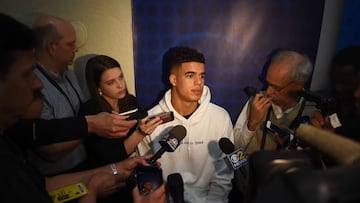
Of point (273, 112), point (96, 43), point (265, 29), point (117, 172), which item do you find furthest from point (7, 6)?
point (273, 112)

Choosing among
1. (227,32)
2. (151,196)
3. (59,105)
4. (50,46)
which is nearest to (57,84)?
(59,105)

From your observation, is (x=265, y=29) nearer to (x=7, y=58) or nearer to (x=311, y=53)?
(x=311, y=53)

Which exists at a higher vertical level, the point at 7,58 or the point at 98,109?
the point at 7,58

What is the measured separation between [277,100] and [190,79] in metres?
0.86

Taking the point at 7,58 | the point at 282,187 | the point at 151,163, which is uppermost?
the point at 7,58

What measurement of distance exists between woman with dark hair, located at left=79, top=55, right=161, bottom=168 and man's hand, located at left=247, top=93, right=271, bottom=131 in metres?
0.92

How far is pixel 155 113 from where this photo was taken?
7.18 feet

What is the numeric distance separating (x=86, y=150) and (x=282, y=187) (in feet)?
6.84

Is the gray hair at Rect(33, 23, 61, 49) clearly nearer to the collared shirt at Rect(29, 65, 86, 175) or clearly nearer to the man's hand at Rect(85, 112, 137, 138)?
the collared shirt at Rect(29, 65, 86, 175)

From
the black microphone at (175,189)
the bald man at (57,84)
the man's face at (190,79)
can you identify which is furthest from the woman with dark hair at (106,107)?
the black microphone at (175,189)

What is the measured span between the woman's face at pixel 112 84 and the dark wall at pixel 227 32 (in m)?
0.22

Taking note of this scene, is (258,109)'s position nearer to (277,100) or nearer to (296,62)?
(277,100)

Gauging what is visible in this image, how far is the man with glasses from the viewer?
2123 millimetres

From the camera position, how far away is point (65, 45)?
2.04 metres
